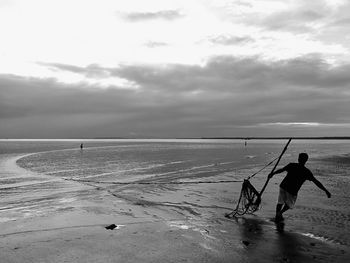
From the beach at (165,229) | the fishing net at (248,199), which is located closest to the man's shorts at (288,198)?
the beach at (165,229)

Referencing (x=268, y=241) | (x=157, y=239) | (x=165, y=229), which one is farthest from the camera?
(x=165, y=229)

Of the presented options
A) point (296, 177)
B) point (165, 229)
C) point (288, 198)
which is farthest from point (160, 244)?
point (296, 177)

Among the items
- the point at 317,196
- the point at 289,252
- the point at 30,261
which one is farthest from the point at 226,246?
the point at 317,196

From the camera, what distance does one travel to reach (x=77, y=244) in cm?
812

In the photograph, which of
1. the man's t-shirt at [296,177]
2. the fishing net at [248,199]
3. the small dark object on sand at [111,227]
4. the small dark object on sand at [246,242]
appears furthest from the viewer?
the fishing net at [248,199]

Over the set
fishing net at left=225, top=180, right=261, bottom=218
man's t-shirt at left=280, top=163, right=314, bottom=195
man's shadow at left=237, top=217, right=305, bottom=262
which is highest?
man's t-shirt at left=280, top=163, right=314, bottom=195

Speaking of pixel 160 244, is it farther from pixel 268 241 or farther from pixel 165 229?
pixel 268 241

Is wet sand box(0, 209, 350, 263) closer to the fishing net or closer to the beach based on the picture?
the beach

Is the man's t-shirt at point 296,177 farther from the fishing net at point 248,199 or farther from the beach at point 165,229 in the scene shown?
the fishing net at point 248,199

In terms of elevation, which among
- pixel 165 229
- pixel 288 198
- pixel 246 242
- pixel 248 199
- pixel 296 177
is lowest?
pixel 165 229

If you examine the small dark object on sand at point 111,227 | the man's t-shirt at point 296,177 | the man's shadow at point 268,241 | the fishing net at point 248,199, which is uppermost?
the man's t-shirt at point 296,177

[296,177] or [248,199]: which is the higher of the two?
[296,177]

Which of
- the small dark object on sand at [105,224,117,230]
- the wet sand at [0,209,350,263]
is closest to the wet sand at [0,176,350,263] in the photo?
the wet sand at [0,209,350,263]

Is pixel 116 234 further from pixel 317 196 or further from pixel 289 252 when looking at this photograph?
pixel 317 196
